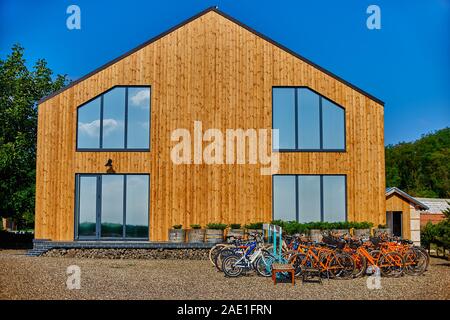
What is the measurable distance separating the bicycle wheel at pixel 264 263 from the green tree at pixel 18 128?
41.1 ft

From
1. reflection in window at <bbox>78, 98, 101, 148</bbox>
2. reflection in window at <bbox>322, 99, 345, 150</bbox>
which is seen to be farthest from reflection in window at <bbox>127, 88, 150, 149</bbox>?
reflection in window at <bbox>322, 99, 345, 150</bbox>

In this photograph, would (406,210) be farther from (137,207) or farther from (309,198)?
(137,207)

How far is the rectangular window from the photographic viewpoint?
60.3 feet

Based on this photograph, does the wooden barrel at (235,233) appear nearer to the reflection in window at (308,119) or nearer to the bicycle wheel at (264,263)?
the reflection in window at (308,119)

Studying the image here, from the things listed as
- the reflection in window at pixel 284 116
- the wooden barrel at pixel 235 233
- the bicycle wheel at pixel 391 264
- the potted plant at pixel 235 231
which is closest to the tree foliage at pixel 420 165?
the reflection in window at pixel 284 116

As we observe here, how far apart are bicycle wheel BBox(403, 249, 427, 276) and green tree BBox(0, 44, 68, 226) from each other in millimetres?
15085

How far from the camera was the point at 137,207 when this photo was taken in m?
18.2

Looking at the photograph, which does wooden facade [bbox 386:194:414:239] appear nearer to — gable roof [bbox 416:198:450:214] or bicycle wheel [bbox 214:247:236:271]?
gable roof [bbox 416:198:450:214]

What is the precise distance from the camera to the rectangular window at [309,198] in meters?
18.4

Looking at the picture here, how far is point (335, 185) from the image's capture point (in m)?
18.6

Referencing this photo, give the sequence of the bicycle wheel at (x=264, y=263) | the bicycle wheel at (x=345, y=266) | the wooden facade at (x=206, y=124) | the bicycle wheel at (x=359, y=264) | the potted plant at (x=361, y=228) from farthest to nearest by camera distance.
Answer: the wooden facade at (x=206, y=124) → the potted plant at (x=361, y=228) → the bicycle wheel at (x=264, y=263) → the bicycle wheel at (x=359, y=264) → the bicycle wheel at (x=345, y=266)

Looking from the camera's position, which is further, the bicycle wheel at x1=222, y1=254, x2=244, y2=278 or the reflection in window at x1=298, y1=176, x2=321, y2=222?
the reflection in window at x1=298, y1=176, x2=321, y2=222
